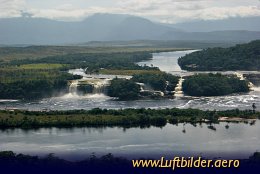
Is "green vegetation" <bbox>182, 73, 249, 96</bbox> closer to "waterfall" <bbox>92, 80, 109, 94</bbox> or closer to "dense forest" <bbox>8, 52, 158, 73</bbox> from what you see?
"waterfall" <bbox>92, 80, 109, 94</bbox>

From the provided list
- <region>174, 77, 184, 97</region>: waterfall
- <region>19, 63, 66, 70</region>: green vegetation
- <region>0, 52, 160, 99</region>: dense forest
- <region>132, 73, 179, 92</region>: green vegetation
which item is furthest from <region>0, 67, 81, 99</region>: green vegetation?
<region>174, 77, 184, 97</region>: waterfall

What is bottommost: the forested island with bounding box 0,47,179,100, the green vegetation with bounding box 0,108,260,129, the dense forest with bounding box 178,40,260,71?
the green vegetation with bounding box 0,108,260,129

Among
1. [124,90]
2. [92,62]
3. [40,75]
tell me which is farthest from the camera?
[92,62]

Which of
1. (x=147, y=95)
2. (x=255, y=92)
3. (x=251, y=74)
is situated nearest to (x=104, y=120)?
(x=147, y=95)

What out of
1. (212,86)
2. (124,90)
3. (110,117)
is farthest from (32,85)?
(110,117)

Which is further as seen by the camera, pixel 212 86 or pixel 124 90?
pixel 212 86

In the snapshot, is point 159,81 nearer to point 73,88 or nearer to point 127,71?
point 73,88

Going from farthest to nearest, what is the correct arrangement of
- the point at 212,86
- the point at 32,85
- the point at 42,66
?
the point at 42,66 < the point at 32,85 < the point at 212,86
